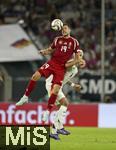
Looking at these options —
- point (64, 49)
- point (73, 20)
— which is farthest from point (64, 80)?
point (73, 20)

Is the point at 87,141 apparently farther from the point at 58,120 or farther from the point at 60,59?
the point at 60,59

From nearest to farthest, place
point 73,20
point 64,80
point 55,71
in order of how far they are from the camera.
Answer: point 55,71 → point 64,80 → point 73,20

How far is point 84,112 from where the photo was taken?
24.7 meters

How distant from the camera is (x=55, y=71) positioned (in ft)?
53.1

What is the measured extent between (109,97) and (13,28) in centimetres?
450

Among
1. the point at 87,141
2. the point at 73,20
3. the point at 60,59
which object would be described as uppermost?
the point at 73,20

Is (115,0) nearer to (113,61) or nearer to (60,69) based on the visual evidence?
(113,61)

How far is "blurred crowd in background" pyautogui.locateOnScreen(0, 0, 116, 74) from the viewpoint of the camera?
2811 centimetres

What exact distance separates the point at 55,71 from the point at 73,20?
13.3 meters

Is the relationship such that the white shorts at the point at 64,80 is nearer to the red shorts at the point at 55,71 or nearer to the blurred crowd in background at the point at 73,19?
the red shorts at the point at 55,71

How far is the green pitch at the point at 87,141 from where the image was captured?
1480 cm

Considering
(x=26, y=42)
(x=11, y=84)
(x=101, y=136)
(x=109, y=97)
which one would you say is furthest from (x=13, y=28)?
(x=101, y=136)

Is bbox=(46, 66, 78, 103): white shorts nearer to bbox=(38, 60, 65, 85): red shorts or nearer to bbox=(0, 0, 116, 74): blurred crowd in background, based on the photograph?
bbox=(38, 60, 65, 85): red shorts

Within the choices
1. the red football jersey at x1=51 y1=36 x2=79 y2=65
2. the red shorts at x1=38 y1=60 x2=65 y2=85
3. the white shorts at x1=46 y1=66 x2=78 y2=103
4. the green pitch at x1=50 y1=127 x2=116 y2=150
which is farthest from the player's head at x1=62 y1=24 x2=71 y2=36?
the green pitch at x1=50 y1=127 x2=116 y2=150
